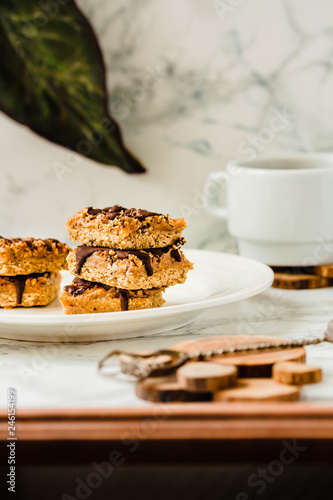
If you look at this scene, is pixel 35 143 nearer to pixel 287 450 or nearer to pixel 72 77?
pixel 72 77

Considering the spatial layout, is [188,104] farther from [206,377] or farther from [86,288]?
[206,377]

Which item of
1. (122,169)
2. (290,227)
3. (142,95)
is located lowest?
(290,227)

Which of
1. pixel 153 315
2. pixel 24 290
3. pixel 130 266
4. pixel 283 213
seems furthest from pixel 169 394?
pixel 283 213

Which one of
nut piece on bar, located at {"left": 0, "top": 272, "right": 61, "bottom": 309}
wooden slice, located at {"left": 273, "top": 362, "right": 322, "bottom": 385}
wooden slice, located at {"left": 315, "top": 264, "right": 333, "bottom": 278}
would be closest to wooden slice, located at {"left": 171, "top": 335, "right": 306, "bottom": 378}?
wooden slice, located at {"left": 273, "top": 362, "right": 322, "bottom": 385}

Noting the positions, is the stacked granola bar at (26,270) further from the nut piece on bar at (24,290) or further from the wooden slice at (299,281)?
→ the wooden slice at (299,281)

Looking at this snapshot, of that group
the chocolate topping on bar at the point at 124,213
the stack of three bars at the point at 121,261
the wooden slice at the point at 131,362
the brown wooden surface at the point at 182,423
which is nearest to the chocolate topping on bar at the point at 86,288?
the stack of three bars at the point at 121,261

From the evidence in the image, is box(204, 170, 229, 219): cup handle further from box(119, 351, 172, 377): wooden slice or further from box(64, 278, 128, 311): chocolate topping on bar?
box(119, 351, 172, 377): wooden slice

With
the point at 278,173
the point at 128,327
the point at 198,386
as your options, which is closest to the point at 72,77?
the point at 278,173
